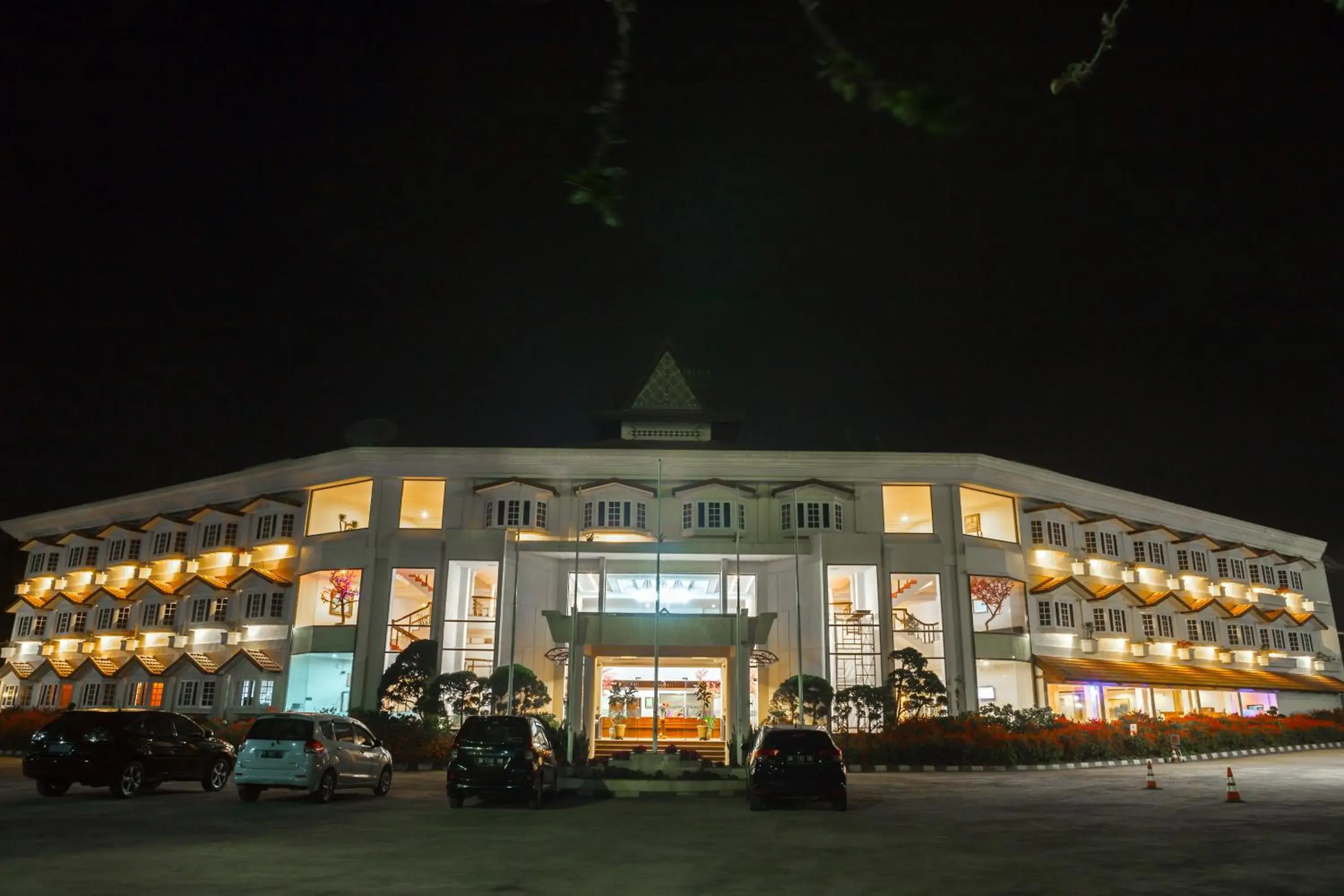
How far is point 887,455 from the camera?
39.9 m

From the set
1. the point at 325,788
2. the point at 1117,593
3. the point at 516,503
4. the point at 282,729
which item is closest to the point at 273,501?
the point at 516,503

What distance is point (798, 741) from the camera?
1692 centimetres

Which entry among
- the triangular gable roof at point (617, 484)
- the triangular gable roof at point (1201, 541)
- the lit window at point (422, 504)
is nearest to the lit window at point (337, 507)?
the lit window at point (422, 504)

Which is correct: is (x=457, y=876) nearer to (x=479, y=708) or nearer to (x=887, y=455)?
(x=479, y=708)

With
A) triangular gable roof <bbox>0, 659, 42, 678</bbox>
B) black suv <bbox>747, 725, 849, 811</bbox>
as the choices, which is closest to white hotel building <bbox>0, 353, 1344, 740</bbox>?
triangular gable roof <bbox>0, 659, 42, 678</bbox>

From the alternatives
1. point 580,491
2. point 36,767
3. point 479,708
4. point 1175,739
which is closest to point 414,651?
point 479,708

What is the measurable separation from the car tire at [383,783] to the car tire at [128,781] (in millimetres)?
4136

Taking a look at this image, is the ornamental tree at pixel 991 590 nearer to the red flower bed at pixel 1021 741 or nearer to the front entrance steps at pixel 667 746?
the red flower bed at pixel 1021 741

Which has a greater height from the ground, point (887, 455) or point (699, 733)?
point (887, 455)

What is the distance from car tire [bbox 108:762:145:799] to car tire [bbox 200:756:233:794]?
1.67 metres

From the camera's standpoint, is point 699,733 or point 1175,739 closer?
point 1175,739

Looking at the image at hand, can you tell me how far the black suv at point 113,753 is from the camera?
16.5 meters

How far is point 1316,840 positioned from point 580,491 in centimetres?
3025

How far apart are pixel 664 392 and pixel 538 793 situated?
34.4 meters
